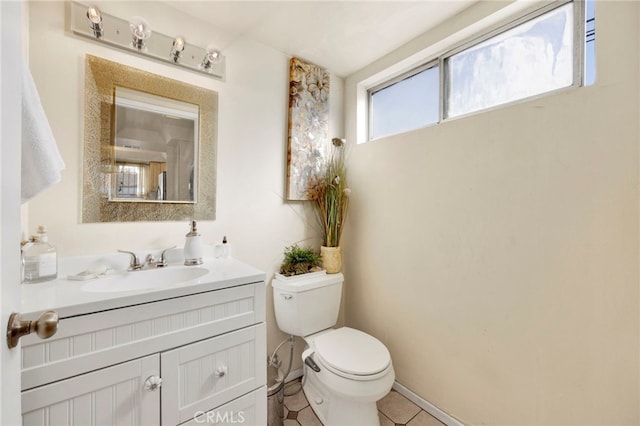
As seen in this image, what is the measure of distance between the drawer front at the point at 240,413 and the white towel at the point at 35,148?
911 millimetres

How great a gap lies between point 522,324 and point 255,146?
1616 millimetres

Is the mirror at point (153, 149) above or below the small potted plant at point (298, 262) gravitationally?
above

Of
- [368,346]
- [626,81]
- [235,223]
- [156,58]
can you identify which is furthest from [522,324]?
[156,58]

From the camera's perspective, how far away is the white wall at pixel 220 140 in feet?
3.63

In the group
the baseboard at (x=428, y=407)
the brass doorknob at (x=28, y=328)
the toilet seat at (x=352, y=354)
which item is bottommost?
the baseboard at (x=428, y=407)

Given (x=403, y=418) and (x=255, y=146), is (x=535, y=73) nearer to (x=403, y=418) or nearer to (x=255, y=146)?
(x=255, y=146)

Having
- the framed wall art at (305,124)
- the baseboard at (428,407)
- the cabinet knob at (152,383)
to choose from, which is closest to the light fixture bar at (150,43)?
the framed wall art at (305,124)

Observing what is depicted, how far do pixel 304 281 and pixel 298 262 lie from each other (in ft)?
0.50

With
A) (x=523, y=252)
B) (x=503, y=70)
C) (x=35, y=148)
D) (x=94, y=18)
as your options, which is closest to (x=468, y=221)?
(x=523, y=252)

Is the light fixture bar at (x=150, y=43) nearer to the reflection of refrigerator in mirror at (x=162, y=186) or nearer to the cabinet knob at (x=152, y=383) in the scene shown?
the reflection of refrigerator in mirror at (x=162, y=186)

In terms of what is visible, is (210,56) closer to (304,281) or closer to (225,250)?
(225,250)

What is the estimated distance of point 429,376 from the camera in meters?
1.52

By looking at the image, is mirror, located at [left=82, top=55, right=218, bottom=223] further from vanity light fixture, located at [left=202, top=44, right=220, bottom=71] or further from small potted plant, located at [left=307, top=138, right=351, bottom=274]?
small potted plant, located at [left=307, top=138, right=351, bottom=274]

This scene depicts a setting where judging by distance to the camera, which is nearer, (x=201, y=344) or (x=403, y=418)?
(x=201, y=344)
